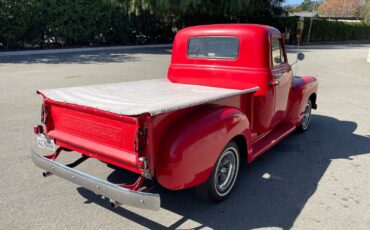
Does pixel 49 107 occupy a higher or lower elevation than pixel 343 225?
higher

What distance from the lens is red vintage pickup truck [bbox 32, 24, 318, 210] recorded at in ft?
9.18

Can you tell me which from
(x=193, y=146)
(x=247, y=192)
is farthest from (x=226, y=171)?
(x=193, y=146)

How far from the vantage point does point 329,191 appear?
387cm

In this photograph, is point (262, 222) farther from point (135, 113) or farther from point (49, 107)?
point (49, 107)

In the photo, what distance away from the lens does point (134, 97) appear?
3.41 m

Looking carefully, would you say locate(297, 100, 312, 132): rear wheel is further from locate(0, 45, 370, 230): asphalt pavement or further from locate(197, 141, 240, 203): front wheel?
locate(197, 141, 240, 203): front wheel

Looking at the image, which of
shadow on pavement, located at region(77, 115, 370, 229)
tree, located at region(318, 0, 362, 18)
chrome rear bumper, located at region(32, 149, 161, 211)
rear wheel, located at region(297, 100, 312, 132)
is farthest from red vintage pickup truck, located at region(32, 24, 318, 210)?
tree, located at region(318, 0, 362, 18)

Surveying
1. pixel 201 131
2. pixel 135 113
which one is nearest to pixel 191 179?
pixel 201 131

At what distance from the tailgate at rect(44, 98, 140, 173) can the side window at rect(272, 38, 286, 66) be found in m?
2.48

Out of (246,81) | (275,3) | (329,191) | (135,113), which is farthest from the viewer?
(275,3)

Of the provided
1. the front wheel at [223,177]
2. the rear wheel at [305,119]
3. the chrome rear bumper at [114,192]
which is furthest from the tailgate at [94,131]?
the rear wheel at [305,119]

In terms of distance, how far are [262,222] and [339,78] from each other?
1066 cm

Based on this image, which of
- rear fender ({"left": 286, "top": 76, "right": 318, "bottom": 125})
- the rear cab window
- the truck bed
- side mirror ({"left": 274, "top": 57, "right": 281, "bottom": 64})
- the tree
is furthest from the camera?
the tree

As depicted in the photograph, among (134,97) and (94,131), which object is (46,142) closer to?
(94,131)
